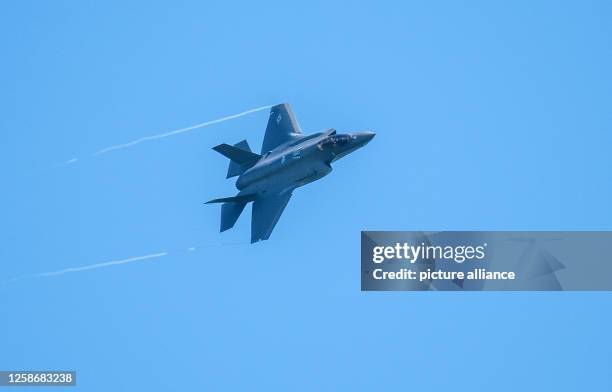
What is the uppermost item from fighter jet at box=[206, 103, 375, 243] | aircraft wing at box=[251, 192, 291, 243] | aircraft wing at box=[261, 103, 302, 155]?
aircraft wing at box=[261, 103, 302, 155]

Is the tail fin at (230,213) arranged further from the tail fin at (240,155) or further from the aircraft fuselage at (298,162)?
the aircraft fuselage at (298,162)

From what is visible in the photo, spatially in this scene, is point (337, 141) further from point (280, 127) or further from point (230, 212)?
point (230, 212)

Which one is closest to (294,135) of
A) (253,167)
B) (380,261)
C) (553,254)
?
(253,167)

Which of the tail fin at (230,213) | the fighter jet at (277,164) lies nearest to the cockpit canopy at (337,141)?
the fighter jet at (277,164)

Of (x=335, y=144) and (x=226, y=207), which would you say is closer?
(x=335, y=144)

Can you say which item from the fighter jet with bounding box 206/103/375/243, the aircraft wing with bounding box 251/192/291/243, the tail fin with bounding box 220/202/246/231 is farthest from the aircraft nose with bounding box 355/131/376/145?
the tail fin with bounding box 220/202/246/231

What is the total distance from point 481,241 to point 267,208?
683 cm

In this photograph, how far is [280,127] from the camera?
150ft

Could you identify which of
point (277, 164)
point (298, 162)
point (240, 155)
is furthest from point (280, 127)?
point (298, 162)

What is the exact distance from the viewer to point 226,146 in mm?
43562

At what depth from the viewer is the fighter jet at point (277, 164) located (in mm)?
41906

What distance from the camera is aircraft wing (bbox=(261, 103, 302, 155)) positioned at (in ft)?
149

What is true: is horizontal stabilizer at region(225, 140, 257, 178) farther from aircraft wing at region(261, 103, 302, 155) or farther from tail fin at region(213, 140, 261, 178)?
aircraft wing at region(261, 103, 302, 155)

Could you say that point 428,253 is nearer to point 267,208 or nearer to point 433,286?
point 433,286
